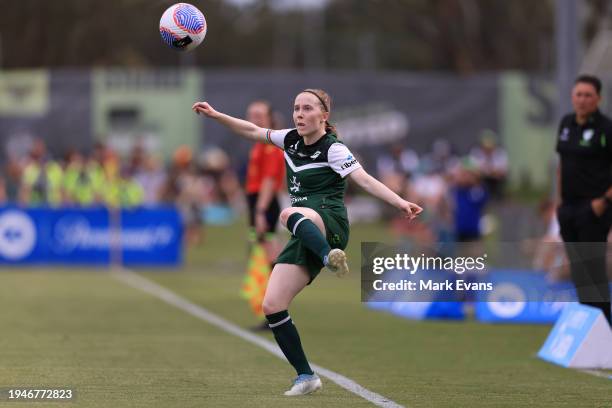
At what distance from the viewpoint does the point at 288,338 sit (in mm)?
9766

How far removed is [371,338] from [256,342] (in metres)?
1.35

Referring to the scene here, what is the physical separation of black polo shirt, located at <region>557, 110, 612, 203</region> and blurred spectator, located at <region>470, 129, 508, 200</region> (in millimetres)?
22439

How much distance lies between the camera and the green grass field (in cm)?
973

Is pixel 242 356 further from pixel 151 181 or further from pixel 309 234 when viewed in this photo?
pixel 151 181

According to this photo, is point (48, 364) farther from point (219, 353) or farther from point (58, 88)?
point (58, 88)

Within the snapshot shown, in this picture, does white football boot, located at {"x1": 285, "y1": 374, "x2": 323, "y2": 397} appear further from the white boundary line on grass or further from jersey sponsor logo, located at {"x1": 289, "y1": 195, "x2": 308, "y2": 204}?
jersey sponsor logo, located at {"x1": 289, "y1": 195, "x2": 308, "y2": 204}

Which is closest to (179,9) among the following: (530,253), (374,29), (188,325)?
(188,325)

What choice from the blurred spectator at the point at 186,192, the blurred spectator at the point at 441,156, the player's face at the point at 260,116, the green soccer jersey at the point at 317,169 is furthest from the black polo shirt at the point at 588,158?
the blurred spectator at the point at 441,156

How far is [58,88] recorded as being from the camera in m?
36.7

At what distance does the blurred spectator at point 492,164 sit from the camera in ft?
116

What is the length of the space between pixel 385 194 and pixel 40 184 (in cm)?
2066

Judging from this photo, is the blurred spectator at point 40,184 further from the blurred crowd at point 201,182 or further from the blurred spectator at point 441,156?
the blurred spectator at point 441,156

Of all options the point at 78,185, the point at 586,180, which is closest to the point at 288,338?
the point at 586,180

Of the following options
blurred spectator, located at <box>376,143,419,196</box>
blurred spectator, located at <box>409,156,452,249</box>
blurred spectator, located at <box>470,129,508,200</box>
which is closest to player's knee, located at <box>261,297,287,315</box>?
blurred spectator, located at <box>409,156,452,249</box>
